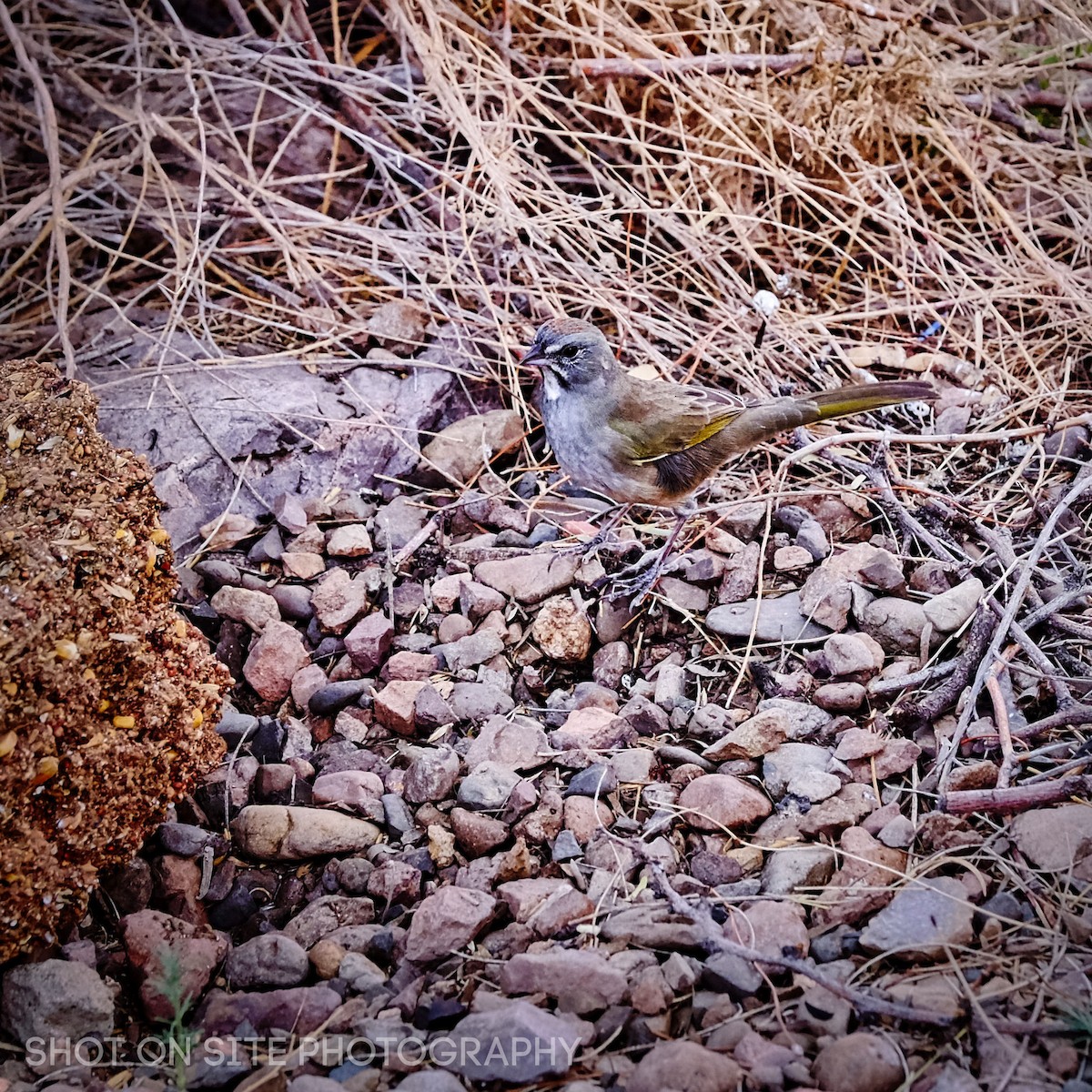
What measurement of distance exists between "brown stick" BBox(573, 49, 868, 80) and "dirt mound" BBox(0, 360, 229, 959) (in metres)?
3.01

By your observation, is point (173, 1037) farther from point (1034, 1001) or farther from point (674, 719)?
point (1034, 1001)

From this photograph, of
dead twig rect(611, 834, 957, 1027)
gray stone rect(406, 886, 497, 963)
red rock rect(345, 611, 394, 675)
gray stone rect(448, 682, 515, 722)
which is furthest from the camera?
red rock rect(345, 611, 394, 675)

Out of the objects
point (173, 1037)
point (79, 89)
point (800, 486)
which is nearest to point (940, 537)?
point (800, 486)

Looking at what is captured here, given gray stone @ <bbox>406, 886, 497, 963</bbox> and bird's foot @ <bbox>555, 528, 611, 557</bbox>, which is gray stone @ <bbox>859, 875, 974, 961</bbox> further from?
bird's foot @ <bbox>555, 528, 611, 557</bbox>

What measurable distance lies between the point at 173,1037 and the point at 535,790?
1058 millimetres

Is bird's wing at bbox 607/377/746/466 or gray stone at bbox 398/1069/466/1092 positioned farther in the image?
bird's wing at bbox 607/377/746/466

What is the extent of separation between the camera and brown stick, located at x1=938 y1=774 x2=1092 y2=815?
256 centimetres

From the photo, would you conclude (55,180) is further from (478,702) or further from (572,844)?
(572,844)

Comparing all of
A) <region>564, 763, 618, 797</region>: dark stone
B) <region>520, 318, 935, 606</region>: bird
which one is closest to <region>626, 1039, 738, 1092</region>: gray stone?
<region>564, 763, 618, 797</region>: dark stone

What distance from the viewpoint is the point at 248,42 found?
16.0 feet

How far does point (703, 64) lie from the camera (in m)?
4.75

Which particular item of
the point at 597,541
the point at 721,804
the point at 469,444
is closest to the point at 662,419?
the point at 597,541

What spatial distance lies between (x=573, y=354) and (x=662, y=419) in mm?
387

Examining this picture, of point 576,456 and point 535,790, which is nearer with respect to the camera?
point 535,790
